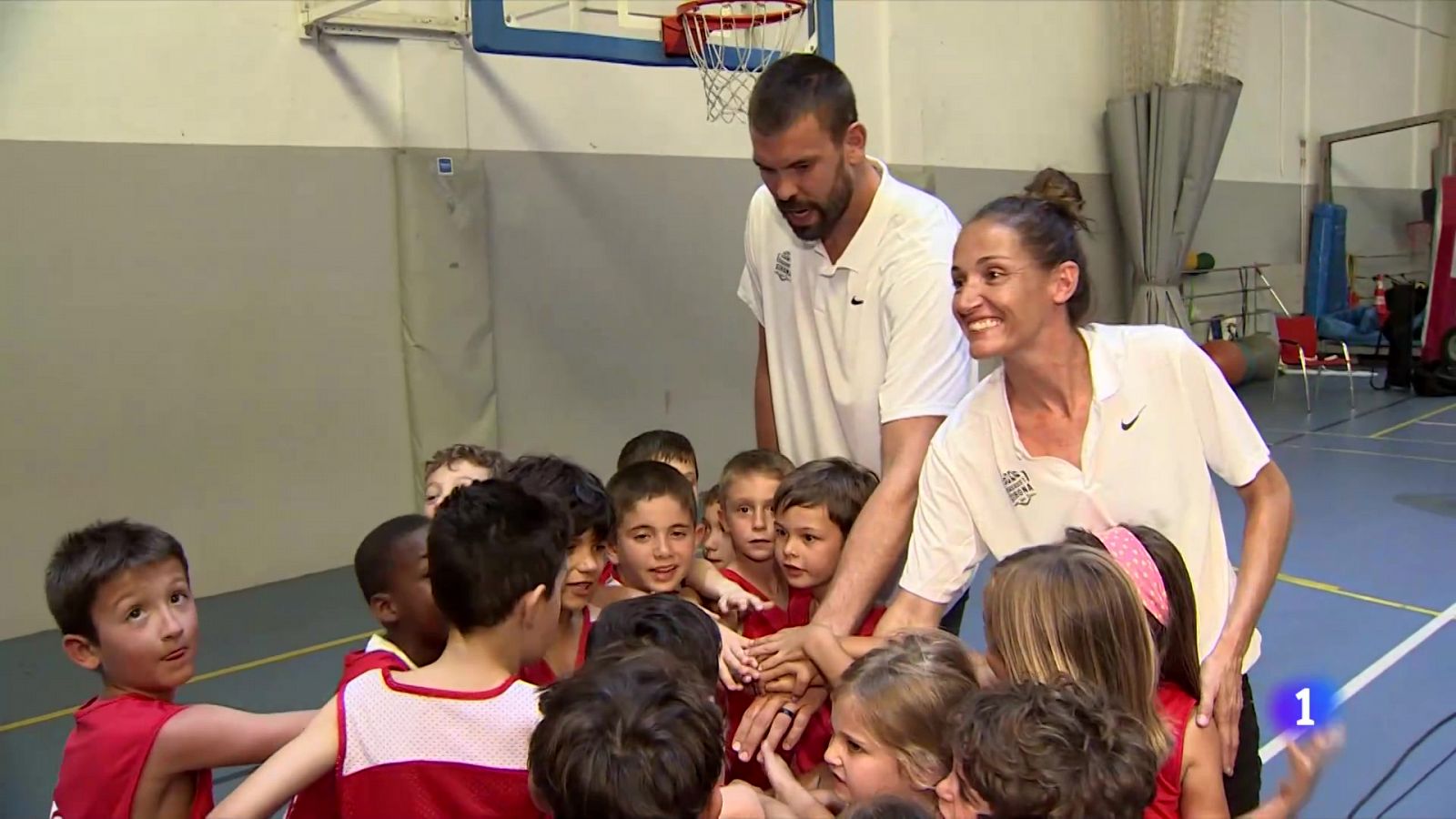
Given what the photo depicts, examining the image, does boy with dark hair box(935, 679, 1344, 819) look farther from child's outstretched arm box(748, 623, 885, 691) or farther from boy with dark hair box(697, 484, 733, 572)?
boy with dark hair box(697, 484, 733, 572)

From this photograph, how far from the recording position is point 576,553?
2074mm

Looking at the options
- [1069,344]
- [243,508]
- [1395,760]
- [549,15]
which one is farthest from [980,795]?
[549,15]

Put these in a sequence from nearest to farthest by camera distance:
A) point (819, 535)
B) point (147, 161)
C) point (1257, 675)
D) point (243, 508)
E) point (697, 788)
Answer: point (697, 788) < point (819, 535) < point (1257, 675) < point (147, 161) < point (243, 508)

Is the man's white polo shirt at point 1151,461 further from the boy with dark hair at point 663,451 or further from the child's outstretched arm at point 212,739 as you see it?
the boy with dark hair at point 663,451

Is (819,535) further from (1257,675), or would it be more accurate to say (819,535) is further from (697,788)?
(1257,675)

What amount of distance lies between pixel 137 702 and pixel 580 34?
12.2 ft

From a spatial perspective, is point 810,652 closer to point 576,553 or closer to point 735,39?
point 576,553

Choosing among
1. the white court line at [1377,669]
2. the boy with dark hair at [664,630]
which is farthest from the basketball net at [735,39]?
the boy with dark hair at [664,630]

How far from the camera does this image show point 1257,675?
151 inches

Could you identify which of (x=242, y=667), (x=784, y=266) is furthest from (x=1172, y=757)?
(x=242, y=667)

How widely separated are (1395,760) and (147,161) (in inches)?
208

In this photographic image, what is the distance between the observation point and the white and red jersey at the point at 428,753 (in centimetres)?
149

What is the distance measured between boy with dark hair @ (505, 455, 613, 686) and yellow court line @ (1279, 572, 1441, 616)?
388 centimetres
